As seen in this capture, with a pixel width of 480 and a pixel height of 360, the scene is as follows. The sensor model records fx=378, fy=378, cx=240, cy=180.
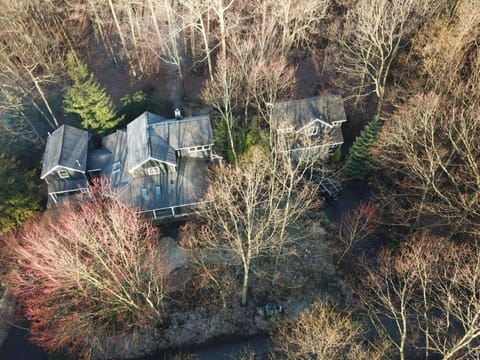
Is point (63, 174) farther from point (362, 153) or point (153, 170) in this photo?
point (362, 153)

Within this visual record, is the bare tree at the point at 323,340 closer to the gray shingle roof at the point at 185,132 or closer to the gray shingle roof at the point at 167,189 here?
the gray shingle roof at the point at 167,189

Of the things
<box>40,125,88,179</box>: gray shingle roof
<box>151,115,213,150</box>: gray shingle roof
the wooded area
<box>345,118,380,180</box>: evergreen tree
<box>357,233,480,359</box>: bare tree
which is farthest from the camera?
<box>151,115,213,150</box>: gray shingle roof

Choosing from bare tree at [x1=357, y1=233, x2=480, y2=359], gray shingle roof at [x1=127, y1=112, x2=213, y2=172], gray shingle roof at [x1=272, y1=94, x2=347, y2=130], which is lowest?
bare tree at [x1=357, y1=233, x2=480, y2=359]

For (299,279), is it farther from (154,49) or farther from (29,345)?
(154,49)

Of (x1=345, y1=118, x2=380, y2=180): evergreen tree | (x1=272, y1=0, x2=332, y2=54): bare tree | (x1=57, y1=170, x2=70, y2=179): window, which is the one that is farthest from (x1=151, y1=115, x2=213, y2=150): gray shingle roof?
(x1=345, y1=118, x2=380, y2=180): evergreen tree

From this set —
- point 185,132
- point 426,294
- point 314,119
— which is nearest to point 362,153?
point 314,119

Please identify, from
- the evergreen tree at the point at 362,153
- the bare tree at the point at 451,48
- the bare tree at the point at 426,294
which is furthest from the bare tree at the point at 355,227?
the bare tree at the point at 451,48

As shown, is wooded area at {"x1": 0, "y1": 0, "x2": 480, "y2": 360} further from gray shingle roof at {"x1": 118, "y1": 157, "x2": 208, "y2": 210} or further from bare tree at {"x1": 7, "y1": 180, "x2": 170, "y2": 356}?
gray shingle roof at {"x1": 118, "y1": 157, "x2": 208, "y2": 210}
